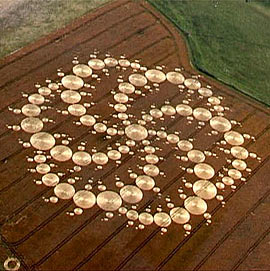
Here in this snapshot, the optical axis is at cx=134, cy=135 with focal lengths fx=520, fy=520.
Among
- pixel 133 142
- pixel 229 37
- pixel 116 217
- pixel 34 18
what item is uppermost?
pixel 34 18

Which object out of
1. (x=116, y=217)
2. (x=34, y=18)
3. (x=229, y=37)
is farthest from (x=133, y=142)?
(x=229, y=37)

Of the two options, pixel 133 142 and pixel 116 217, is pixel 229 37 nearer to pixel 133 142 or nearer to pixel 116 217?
pixel 133 142

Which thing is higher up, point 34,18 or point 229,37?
point 34,18

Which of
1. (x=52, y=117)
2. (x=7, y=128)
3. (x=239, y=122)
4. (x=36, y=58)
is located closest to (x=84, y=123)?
(x=52, y=117)

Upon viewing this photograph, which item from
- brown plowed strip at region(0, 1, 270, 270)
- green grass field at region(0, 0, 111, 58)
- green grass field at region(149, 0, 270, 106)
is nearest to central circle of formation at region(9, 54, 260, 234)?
brown plowed strip at region(0, 1, 270, 270)

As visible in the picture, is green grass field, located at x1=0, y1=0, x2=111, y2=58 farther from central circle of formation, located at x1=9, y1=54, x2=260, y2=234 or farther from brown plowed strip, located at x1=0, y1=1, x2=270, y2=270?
central circle of formation, located at x1=9, y1=54, x2=260, y2=234

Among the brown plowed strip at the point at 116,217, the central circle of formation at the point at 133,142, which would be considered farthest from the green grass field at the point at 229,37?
the central circle of formation at the point at 133,142

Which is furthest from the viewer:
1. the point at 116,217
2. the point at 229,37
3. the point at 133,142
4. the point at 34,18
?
the point at 229,37
